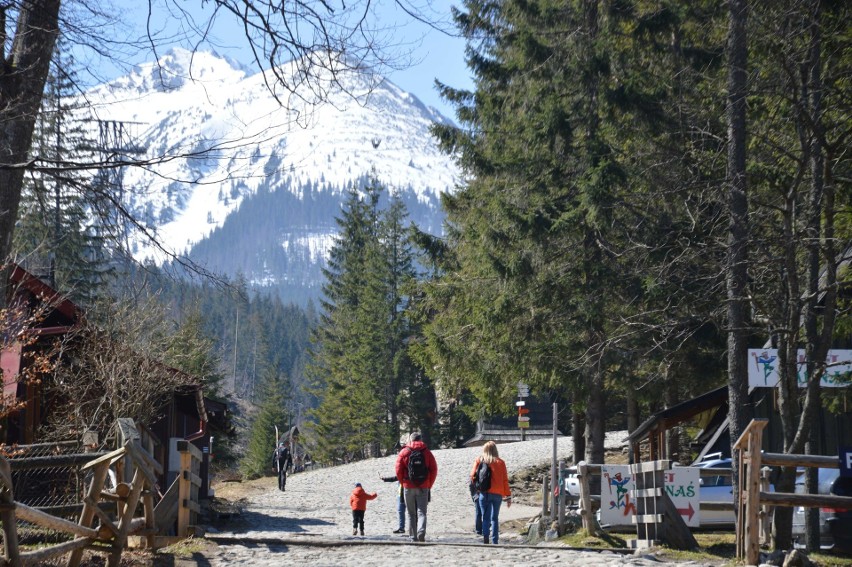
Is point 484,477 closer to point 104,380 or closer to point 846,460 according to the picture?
point 846,460

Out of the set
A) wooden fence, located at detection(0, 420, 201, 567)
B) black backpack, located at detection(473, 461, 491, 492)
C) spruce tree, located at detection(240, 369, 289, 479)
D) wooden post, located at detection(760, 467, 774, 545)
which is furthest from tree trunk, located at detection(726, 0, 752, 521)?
spruce tree, located at detection(240, 369, 289, 479)

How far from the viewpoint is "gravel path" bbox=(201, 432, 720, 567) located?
12453 mm

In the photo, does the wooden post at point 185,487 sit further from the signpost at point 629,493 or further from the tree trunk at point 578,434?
the tree trunk at point 578,434

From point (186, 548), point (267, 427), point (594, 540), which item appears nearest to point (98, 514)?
point (186, 548)

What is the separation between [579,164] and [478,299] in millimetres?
4442

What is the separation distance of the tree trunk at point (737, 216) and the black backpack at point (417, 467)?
14.9 ft

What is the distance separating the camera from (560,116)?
24953mm

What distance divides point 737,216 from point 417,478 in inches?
240

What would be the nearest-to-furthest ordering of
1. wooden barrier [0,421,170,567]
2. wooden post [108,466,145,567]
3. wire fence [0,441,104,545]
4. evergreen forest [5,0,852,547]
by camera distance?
wooden barrier [0,421,170,567] → wire fence [0,441,104,545] → wooden post [108,466,145,567] → evergreen forest [5,0,852,547]

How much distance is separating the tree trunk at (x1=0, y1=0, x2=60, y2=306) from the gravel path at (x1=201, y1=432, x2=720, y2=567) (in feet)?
16.2

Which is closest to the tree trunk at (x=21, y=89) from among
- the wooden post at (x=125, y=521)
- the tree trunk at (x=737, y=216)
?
the wooden post at (x=125, y=521)

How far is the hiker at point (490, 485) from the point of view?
A: 51.9ft

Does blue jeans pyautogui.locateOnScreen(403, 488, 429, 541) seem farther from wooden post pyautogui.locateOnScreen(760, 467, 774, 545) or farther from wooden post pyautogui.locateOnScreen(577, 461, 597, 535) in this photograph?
wooden post pyautogui.locateOnScreen(760, 467, 774, 545)

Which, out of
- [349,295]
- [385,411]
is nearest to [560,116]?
[385,411]
